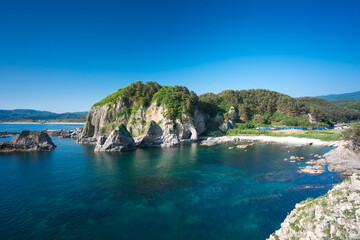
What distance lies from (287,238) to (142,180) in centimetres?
2140

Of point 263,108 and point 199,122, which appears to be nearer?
point 199,122

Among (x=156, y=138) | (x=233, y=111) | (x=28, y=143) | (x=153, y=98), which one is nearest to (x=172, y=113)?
(x=156, y=138)

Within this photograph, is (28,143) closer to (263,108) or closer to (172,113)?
(172,113)

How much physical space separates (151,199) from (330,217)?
17.1 meters

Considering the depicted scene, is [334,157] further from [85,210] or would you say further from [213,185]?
[85,210]

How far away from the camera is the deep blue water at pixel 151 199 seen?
585 inches

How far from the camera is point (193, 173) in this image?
29.6 m

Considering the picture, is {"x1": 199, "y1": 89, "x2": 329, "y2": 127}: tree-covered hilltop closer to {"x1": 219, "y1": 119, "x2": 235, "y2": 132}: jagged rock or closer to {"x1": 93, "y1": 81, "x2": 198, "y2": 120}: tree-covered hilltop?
{"x1": 219, "y1": 119, "x2": 235, "y2": 132}: jagged rock

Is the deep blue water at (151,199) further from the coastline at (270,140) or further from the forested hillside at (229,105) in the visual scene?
the forested hillside at (229,105)

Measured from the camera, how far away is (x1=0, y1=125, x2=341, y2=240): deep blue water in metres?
14.8

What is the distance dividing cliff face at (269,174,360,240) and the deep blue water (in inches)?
242

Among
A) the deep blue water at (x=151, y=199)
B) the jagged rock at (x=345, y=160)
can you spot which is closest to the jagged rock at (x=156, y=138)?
the deep blue water at (x=151, y=199)

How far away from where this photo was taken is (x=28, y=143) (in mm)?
50469

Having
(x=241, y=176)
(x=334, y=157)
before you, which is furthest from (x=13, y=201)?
(x=334, y=157)
